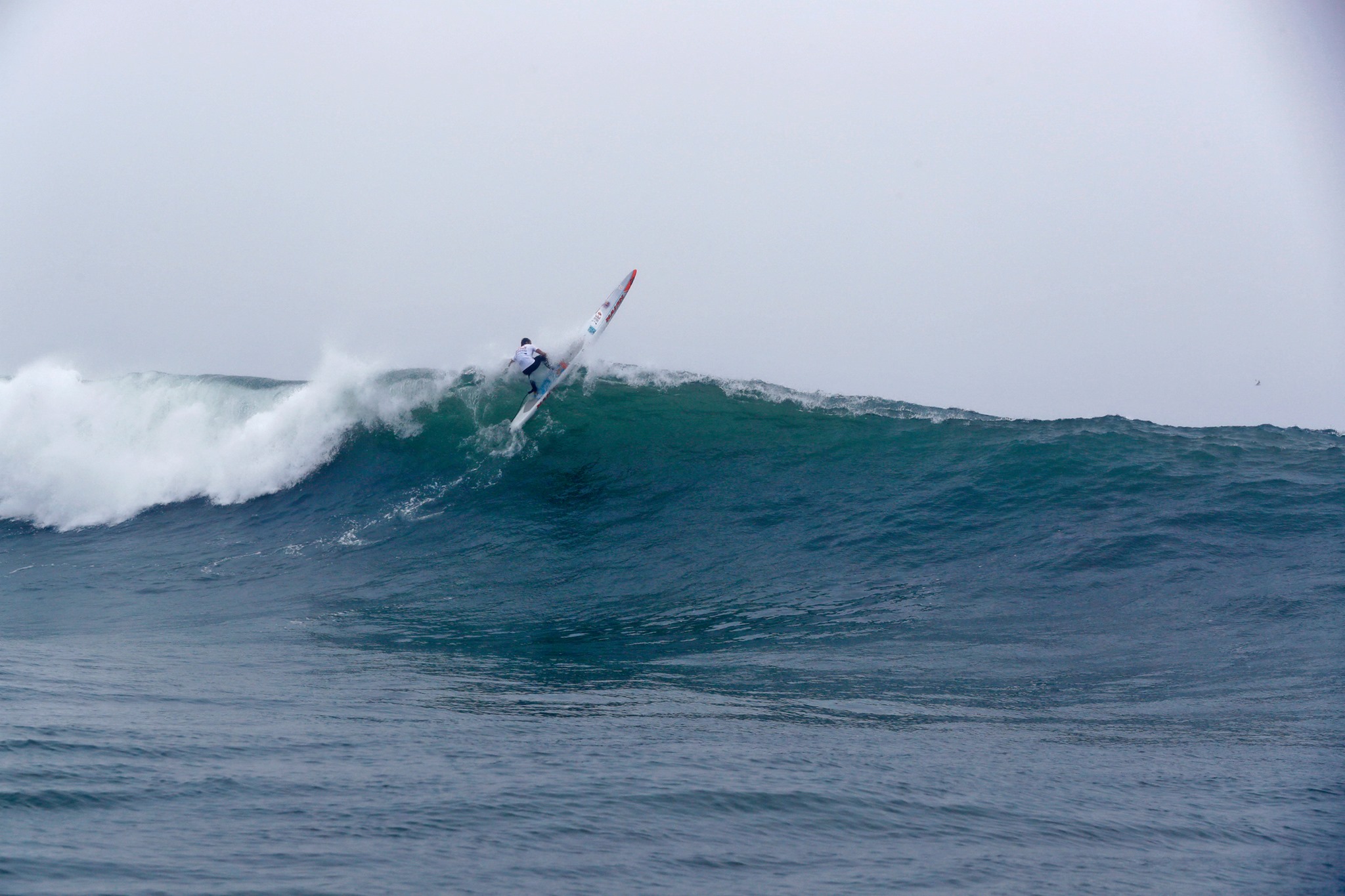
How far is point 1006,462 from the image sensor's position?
14844 millimetres

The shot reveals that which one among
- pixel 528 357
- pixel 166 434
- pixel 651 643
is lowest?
pixel 651 643

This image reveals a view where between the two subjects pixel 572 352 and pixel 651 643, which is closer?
pixel 651 643

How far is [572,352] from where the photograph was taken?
18.1 metres

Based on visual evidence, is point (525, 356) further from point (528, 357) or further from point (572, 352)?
point (572, 352)

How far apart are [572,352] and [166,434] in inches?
349

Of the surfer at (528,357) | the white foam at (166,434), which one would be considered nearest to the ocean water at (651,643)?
the white foam at (166,434)

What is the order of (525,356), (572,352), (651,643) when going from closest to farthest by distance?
(651,643)
(525,356)
(572,352)

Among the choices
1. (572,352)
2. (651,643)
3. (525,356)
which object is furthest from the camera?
(572,352)

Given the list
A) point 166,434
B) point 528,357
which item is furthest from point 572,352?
point 166,434

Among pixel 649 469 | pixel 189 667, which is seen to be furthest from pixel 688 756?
pixel 649 469

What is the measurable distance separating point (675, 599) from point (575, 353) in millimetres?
8042

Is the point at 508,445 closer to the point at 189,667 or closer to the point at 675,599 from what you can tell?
the point at 675,599

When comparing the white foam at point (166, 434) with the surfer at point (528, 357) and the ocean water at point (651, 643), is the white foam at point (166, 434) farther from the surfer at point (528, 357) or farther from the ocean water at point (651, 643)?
the surfer at point (528, 357)

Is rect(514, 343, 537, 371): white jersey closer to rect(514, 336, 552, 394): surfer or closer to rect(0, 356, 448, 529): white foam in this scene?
rect(514, 336, 552, 394): surfer
